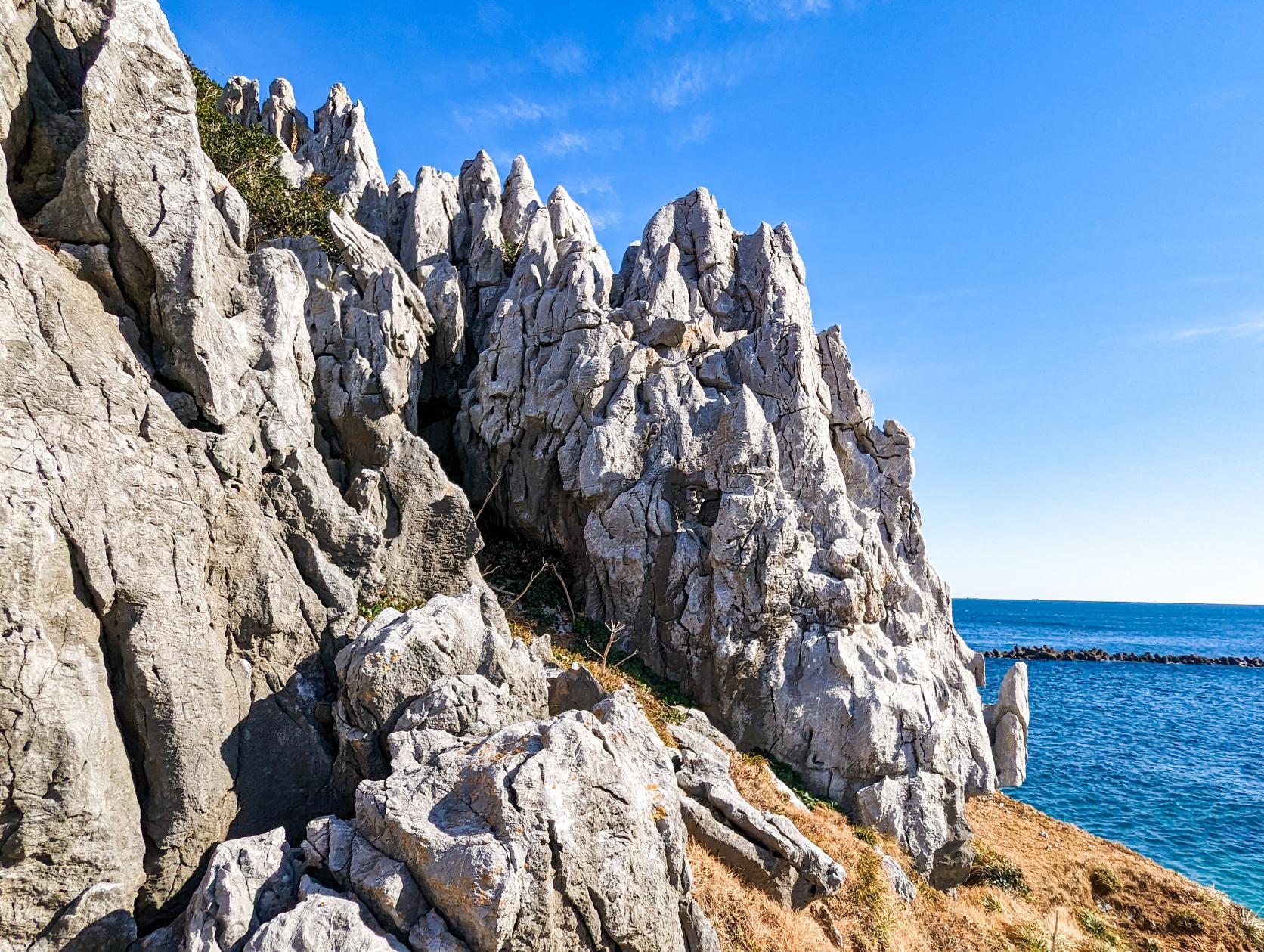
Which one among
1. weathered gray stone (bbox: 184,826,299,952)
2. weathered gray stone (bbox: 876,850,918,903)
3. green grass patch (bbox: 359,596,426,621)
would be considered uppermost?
green grass patch (bbox: 359,596,426,621)

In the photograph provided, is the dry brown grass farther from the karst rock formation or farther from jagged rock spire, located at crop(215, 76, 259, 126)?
jagged rock spire, located at crop(215, 76, 259, 126)

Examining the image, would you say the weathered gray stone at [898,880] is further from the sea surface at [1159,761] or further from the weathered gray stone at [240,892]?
the sea surface at [1159,761]

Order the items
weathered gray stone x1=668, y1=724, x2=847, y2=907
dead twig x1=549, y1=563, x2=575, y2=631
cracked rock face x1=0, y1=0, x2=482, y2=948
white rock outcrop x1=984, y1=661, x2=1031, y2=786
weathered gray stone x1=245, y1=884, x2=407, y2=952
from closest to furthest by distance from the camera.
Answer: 1. weathered gray stone x1=245, y1=884, x2=407, y2=952
2. cracked rock face x1=0, y1=0, x2=482, y2=948
3. weathered gray stone x1=668, y1=724, x2=847, y2=907
4. dead twig x1=549, y1=563, x2=575, y2=631
5. white rock outcrop x1=984, y1=661, x2=1031, y2=786

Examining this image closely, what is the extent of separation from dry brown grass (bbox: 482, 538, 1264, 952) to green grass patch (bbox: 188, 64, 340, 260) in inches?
761

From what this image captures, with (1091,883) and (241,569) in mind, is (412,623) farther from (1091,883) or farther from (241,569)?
(1091,883)

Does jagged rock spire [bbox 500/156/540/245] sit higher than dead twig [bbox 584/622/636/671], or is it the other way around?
jagged rock spire [bbox 500/156/540/245]

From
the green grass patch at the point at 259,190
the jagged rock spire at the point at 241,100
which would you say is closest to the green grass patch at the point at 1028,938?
the green grass patch at the point at 259,190

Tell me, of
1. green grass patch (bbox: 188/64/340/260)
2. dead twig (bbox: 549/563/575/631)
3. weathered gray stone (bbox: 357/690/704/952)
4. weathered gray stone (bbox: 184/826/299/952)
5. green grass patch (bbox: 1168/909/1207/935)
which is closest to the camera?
weathered gray stone (bbox: 184/826/299/952)

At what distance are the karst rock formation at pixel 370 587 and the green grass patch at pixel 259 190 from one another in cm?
213

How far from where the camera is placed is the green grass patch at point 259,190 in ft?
85.1

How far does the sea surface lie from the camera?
94.5 ft

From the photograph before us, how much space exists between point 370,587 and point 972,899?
21080mm

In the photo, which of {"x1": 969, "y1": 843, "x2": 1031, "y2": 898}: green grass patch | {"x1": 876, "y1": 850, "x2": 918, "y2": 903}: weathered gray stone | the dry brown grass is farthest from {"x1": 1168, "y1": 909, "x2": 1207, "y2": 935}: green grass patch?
{"x1": 876, "y1": 850, "x2": 918, "y2": 903}: weathered gray stone

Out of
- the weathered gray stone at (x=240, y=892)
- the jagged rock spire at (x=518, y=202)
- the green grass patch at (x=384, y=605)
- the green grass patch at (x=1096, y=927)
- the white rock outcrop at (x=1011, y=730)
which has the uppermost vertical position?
the jagged rock spire at (x=518, y=202)
